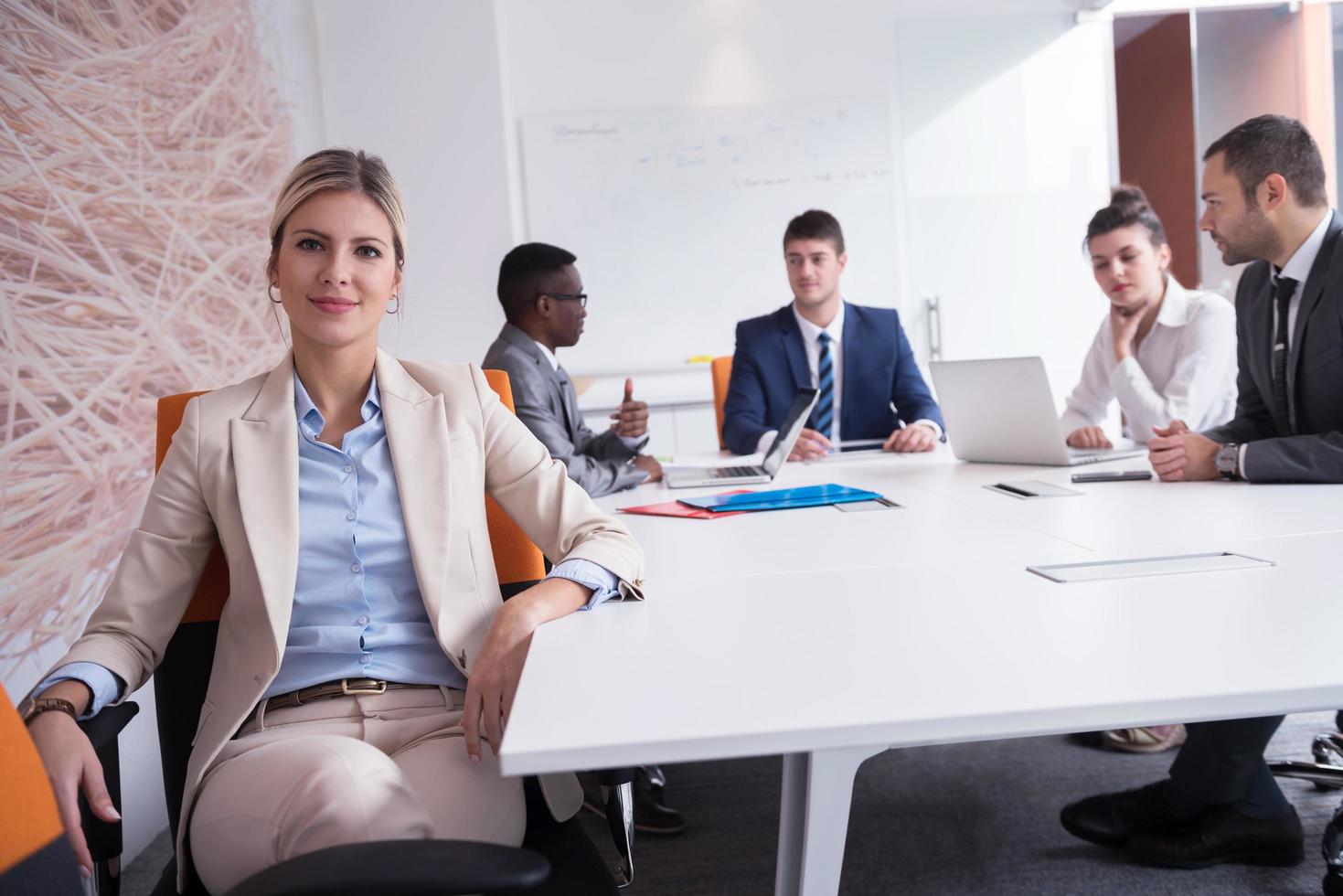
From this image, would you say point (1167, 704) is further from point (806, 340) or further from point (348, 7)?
point (348, 7)

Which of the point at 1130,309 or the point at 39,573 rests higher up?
the point at 1130,309

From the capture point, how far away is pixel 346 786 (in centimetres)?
106

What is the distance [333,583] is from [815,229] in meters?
2.40

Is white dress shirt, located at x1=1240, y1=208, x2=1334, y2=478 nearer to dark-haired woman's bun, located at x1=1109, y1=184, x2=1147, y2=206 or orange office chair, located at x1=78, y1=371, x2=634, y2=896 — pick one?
dark-haired woman's bun, located at x1=1109, y1=184, x2=1147, y2=206

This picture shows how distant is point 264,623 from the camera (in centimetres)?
130

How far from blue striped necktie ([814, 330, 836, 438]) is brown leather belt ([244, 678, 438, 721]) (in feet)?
7.44

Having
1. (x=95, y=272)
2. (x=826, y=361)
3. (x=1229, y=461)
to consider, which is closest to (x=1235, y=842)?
(x=1229, y=461)

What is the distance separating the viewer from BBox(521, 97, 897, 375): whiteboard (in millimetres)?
5312

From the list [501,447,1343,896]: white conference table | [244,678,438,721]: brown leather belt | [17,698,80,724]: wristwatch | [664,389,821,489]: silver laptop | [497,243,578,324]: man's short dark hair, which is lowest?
[244,678,438,721]: brown leather belt

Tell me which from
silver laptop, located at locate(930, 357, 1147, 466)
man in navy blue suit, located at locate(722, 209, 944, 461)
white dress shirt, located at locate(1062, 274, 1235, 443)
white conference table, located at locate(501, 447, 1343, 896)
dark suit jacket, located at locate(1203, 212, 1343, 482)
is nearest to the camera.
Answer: white conference table, located at locate(501, 447, 1343, 896)

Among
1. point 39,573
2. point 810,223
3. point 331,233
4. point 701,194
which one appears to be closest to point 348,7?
point 701,194

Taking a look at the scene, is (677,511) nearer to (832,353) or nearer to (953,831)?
(953,831)

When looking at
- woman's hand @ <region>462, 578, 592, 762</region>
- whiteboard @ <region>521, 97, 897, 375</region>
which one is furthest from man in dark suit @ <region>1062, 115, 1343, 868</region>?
whiteboard @ <region>521, 97, 897, 375</region>

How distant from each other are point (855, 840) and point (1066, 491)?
0.91 metres
